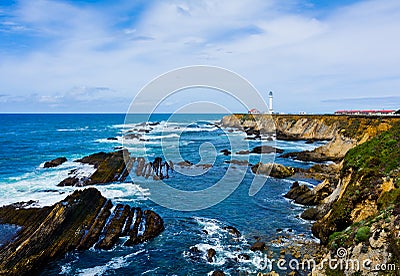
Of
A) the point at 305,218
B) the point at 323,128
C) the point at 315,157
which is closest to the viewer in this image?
the point at 305,218

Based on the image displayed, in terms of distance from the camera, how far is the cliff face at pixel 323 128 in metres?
41.2

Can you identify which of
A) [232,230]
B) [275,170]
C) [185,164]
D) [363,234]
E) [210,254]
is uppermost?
[363,234]

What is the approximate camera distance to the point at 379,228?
9.70 meters

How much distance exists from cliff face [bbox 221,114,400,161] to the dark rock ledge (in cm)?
2945

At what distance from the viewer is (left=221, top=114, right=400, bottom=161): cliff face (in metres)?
41.2

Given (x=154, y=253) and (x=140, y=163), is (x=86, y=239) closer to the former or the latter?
(x=154, y=253)

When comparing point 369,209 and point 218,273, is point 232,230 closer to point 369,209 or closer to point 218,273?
point 218,273

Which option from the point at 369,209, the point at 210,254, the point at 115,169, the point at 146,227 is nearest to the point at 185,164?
the point at 115,169

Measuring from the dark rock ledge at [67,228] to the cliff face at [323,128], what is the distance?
2945cm

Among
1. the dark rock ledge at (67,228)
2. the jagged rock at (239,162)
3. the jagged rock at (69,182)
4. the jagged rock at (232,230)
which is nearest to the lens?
the dark rock ledge at (67,228)

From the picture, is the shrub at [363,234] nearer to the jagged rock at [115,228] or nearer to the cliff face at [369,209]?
the cliff face at [369,209]

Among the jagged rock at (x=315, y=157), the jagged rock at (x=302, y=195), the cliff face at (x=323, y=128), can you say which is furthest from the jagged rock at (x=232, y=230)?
the jagged rock at (x=315, y=157)

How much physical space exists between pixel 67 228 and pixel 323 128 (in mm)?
60743

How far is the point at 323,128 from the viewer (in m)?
65.6
